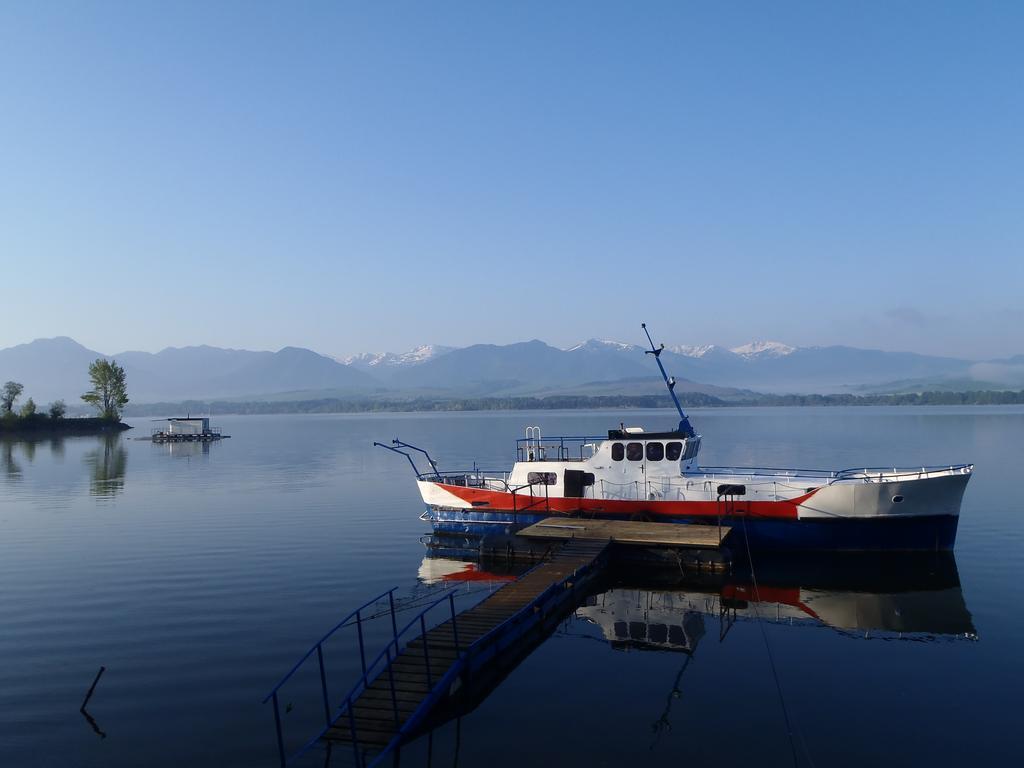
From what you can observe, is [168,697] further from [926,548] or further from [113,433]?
[113,433]

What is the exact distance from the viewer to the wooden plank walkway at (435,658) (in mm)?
12797

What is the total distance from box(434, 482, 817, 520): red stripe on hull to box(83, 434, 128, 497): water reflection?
27.5 m

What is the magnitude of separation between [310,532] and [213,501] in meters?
13.5

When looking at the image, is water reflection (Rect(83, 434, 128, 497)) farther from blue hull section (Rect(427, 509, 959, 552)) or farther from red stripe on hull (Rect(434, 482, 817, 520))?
blue hull section (Rect(427, 509, 959, 552))

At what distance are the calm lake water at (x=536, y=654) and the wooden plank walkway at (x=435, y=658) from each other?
0.67 m

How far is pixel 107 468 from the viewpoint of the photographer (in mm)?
67188

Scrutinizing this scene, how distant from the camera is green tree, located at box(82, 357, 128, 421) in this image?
138625 mm

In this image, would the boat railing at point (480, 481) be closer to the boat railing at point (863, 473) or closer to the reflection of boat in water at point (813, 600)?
the boat railing at point (863, 473)

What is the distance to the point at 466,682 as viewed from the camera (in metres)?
15.1

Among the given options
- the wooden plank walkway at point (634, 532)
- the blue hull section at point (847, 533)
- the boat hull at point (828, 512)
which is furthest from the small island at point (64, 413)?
the wooden plank walkway at point (634, 532)

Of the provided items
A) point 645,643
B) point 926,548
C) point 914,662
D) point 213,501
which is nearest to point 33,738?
point 645,643

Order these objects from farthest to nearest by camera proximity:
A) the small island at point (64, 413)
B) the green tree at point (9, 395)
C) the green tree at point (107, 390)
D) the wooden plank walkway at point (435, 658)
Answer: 1. the green tree at point (107, 390)
2. the green tree at point (9, 395)
3. the small island at point (64, 413)
4. the wooden plank walkway at point (435, 658)

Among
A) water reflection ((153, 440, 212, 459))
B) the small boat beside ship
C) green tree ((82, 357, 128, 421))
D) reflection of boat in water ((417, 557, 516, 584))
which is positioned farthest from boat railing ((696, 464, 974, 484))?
green tree ((82, 357, 128, 421))

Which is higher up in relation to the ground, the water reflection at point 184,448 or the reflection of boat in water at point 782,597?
the reflection of boat in water at point 782,597
